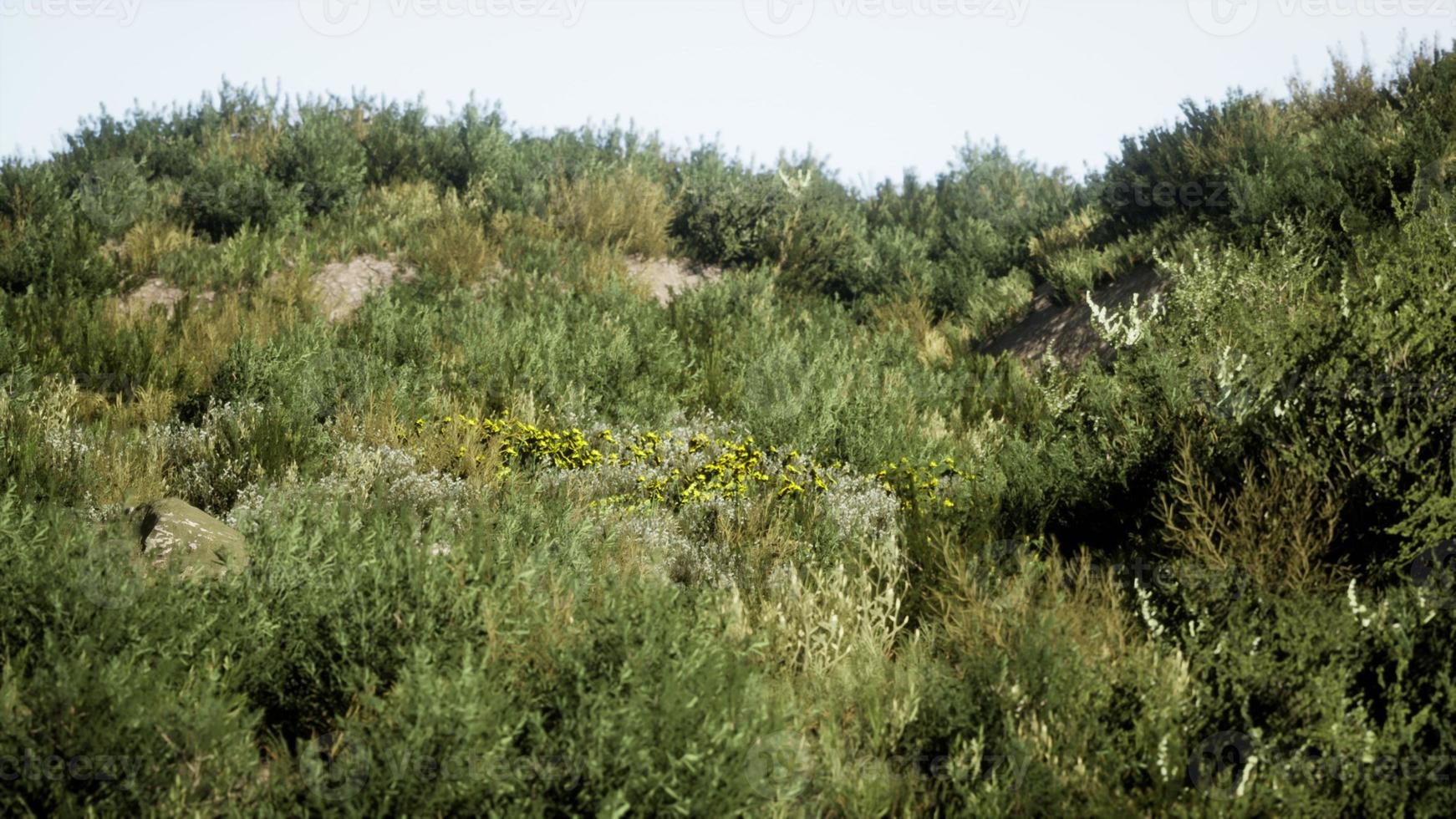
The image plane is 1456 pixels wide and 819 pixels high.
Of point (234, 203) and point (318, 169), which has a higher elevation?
point (318, 169)

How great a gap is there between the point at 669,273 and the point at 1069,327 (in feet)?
17.5

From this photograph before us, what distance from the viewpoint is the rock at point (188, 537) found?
15.4 ft

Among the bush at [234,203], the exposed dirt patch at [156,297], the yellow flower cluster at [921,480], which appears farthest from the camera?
the bush at [234,203]

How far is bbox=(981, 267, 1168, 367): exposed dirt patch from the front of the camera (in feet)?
34.3

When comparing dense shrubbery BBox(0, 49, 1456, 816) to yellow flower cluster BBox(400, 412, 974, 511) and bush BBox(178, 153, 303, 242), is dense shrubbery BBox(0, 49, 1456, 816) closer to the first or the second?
yellow flower cluster BBox(400, 412, 974, 511)

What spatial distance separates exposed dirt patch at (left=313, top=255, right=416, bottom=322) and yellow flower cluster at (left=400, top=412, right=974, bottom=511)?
393cm

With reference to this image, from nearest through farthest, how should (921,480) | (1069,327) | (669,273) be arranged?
(921,480), (1069,327), (669,273)

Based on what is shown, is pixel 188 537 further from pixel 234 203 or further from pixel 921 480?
pixel 234 203

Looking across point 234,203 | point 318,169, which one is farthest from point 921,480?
point 318,169

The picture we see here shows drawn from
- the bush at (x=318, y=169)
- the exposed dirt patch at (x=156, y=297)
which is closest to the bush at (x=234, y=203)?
the bush at (x=318, y=169)

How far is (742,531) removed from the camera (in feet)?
20.0

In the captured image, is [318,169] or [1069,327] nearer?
[1069,327]

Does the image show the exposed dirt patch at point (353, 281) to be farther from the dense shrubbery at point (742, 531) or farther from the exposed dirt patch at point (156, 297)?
the exposed dirt patch at point (156, 297)

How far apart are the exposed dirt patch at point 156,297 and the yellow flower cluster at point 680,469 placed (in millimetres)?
4703
